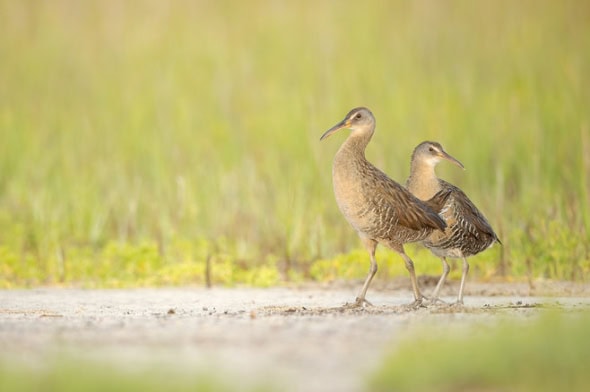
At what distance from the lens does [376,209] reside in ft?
28.9

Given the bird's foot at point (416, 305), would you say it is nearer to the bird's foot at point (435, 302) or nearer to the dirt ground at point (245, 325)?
the dirt ground at point (245, 325)

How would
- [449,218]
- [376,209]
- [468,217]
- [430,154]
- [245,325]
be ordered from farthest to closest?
1. [430,154]
2. [468,217]
3. [449,218]
4. [376,209]
5. [245,325]

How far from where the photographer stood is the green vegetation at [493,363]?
5.16 metres

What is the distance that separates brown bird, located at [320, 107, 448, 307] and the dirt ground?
2.16ft

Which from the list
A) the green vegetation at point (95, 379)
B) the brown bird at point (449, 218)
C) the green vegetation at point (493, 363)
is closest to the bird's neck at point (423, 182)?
the brown bird at point (449, 218)

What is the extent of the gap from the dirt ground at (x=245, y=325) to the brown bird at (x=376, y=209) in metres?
0.66

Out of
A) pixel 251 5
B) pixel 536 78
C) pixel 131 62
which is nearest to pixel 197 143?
pixel 131 62

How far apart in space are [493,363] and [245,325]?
2163 millimetres

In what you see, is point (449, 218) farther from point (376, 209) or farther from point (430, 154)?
point (376, 209)

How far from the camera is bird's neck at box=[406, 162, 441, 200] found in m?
9.66

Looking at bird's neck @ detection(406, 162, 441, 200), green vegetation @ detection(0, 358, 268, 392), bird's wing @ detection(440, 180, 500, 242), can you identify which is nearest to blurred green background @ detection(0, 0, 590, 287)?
bird's wing @ detection(440, 180, 500, 242)

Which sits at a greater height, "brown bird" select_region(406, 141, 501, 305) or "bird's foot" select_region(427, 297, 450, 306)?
"brown bird" select_region(406, 141, 501, 305)

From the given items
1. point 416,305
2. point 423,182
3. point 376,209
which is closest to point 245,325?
point 416,305

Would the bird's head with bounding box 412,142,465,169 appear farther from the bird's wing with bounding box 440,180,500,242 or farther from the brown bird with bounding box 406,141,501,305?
the bird's wing with bounding box 440,180,500,242
